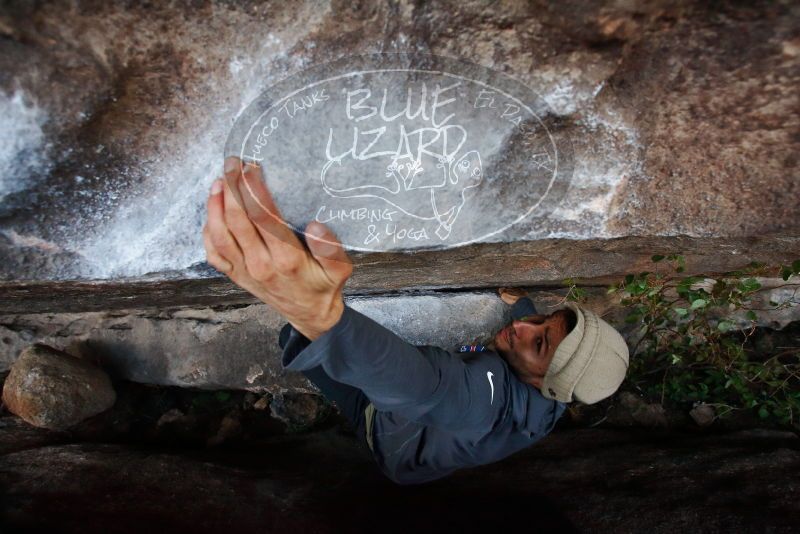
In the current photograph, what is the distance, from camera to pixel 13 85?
3.11 ft

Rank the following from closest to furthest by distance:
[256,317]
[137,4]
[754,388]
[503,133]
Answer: [137,4] → [503,133] → [256,317] → [754,388]

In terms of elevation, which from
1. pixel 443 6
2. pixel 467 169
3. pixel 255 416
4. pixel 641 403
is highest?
pixel 443 6

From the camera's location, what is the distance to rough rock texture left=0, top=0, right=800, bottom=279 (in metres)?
0.92

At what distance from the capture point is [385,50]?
95 centimetres

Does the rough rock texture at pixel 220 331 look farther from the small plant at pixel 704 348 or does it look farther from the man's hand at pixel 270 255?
the man's hand at pixel 270 255

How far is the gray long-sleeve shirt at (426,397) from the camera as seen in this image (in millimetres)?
991

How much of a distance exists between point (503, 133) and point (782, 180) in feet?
1.97

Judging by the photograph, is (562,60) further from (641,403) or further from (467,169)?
(641,403)

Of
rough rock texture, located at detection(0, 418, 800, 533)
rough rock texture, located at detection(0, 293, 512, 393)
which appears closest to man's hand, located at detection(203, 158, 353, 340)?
rough rock texture, located at detection(0, 418, 800, 533)

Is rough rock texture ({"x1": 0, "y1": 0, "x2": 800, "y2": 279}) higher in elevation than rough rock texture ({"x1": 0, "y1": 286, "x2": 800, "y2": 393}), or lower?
higher

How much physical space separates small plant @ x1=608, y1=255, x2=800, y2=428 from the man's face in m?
0.35

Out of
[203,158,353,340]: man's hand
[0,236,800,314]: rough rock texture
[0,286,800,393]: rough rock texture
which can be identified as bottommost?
[0,286,800,393]: rough rock texture

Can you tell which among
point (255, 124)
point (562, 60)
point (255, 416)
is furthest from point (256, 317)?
point (562, 60)

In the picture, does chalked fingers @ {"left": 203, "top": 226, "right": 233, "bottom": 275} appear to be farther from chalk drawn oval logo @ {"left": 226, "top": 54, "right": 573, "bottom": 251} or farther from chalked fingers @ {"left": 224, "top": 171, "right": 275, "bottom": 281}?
chalk drawn oval logo @ {"left": 226, "top": 54, "right": 573, "bottom": 251}
